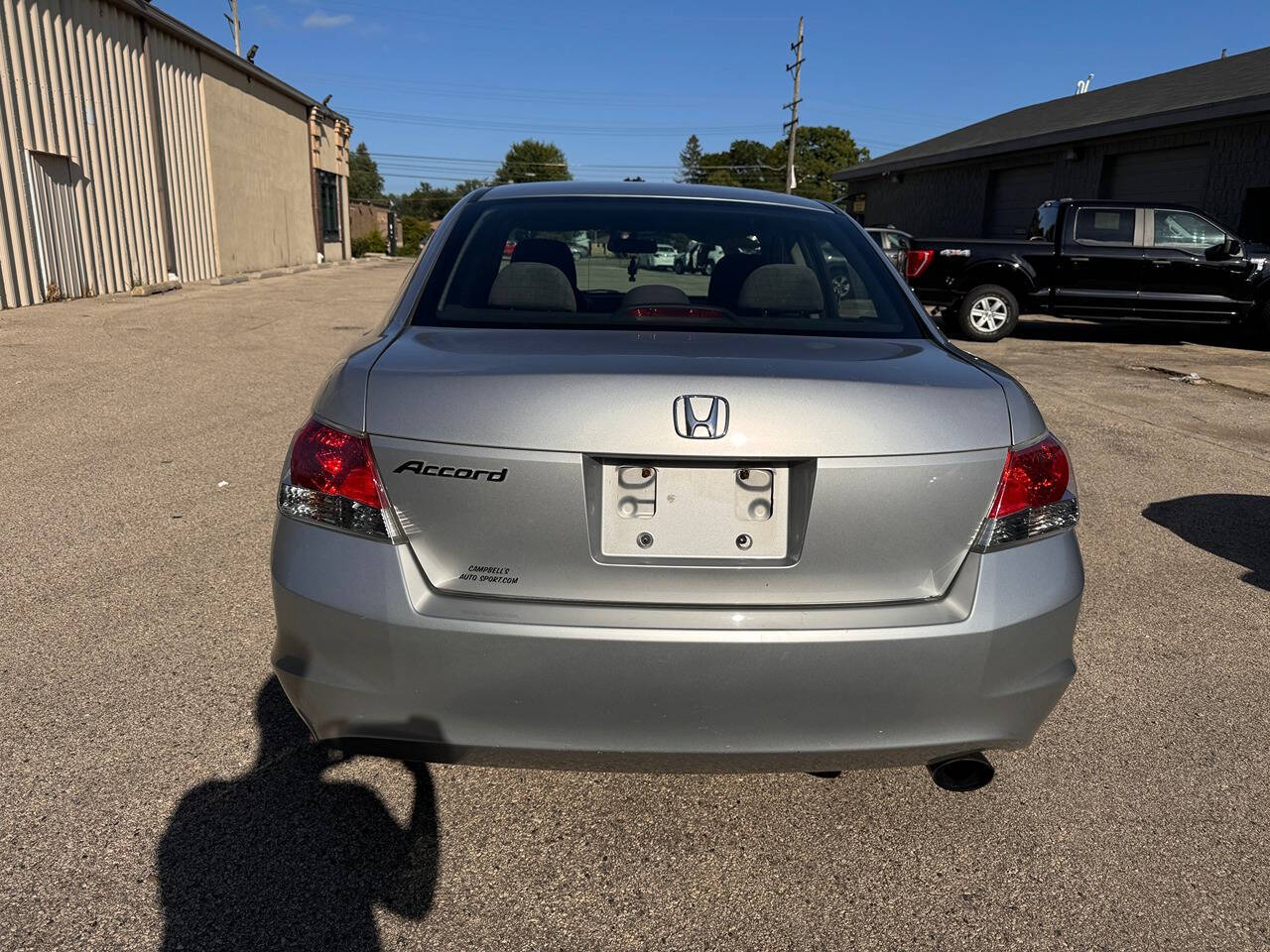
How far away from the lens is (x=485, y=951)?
2016 mm

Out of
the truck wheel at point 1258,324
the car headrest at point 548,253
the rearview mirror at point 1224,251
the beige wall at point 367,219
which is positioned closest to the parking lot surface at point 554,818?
the car headrest at point 548,253

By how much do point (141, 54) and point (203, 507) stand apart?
16.9 meters

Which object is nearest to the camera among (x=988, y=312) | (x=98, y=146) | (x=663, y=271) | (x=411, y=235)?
(x=663, y=271)

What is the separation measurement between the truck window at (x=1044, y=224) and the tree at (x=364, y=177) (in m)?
109

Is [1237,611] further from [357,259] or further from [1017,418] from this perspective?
[357,259]

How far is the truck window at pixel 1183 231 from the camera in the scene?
1319 centimetres

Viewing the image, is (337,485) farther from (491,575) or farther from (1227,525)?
(1227,525)

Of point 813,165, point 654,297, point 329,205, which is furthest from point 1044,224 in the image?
point 813,165

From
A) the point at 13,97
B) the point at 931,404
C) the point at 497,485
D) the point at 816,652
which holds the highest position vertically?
the point at 13,97

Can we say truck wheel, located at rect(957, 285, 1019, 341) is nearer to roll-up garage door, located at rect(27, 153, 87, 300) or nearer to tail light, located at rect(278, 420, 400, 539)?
tail light, located at rect(278, 420, 400, 539)

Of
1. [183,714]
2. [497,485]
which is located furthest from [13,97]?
[497,485]

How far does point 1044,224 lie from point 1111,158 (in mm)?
7474

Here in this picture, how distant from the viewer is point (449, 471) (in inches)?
74.9

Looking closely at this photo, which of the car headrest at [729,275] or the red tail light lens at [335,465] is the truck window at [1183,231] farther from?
the red tail light lens at [335,465]
